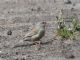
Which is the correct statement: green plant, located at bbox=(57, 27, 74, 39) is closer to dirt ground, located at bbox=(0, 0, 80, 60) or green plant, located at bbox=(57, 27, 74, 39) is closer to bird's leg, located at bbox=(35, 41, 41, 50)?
dirt ground, located at bbox=(0, 0, 80, 60)

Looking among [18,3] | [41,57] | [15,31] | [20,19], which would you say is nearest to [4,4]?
[18,3]

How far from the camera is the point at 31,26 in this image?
48.6 feet

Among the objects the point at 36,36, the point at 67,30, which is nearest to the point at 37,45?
the point at 36,36

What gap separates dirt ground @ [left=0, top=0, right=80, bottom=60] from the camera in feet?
36.9

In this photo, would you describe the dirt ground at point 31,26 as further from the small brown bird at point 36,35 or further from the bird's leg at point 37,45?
the small brown bird at point 36,35

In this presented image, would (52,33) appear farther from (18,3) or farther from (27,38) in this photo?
(18,3)

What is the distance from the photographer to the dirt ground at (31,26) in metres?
11.3

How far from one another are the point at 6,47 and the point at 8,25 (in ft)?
10.4

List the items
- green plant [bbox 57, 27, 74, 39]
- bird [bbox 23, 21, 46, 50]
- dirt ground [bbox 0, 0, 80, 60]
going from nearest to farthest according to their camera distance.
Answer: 1. dirt ground [bbox 0, 0, 80, 60]
2. bird [bbox 23, 21, 46, 50]
3. green plant [bbox 57, 27, 74, 39]

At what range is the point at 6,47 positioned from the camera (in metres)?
12.1

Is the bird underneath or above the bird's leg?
above

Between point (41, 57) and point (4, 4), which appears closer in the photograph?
point (41, 57)

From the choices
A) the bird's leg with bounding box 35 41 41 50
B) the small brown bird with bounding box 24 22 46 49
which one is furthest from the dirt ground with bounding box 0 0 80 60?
the small brown bird with bounding box 24 22 46 49

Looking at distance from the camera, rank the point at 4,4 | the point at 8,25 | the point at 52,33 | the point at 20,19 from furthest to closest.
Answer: the point at 4,4, the point at 20,19, the point at 8,25, the point at 52,33
